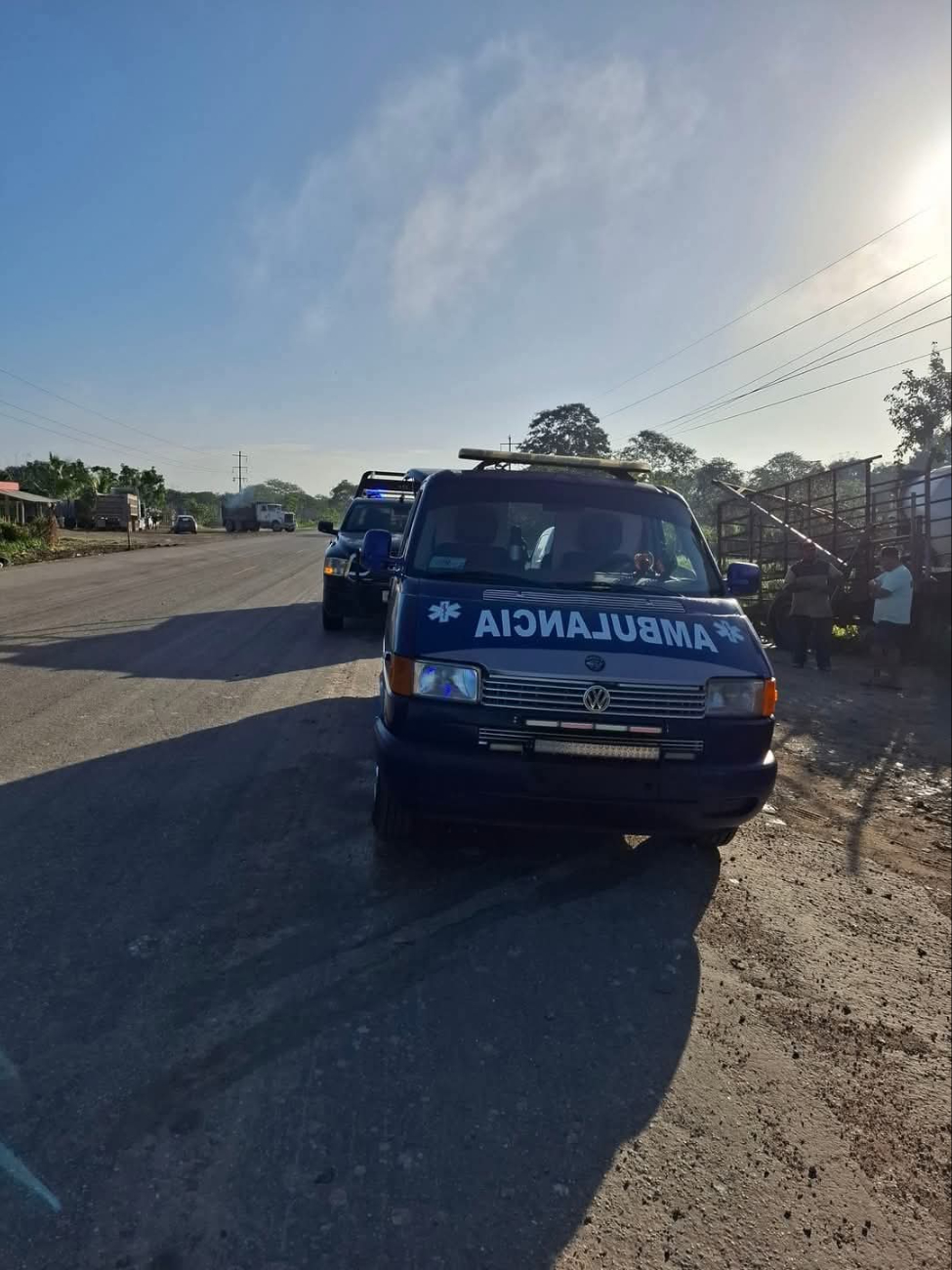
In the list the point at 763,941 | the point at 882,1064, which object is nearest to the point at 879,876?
the point at 763,941

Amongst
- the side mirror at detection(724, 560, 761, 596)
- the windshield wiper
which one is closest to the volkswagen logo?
the windshield wiper

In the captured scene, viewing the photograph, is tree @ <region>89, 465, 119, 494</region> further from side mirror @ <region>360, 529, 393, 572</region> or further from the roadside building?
side mirror @ <region>360, 529, 393, 572</region>

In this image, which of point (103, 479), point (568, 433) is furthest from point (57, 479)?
point (568, 433)

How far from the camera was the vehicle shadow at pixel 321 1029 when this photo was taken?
2199 millimetres

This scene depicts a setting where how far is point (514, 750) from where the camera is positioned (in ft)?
12.4

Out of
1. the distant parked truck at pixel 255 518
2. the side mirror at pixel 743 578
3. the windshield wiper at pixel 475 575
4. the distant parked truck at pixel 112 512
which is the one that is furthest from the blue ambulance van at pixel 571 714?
the distant parked truck at pixel 255 518

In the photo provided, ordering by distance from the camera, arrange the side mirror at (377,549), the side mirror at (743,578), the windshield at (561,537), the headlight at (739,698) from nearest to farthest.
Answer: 1. the headlight at (739,698)
2. the windshield at (561,537)
3. the side mirror at (743,578)
4. the side mirror at (377,549)

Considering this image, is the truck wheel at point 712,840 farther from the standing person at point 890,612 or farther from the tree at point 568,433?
the tree at point 568,433

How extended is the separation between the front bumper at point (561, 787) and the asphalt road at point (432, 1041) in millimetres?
462

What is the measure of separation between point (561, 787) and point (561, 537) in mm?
1712

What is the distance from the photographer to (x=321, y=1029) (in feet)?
9.62

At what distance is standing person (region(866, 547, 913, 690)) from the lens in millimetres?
10070

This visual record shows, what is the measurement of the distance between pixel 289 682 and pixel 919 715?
6.37 m

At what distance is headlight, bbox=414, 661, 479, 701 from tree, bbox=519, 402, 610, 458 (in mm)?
67268
